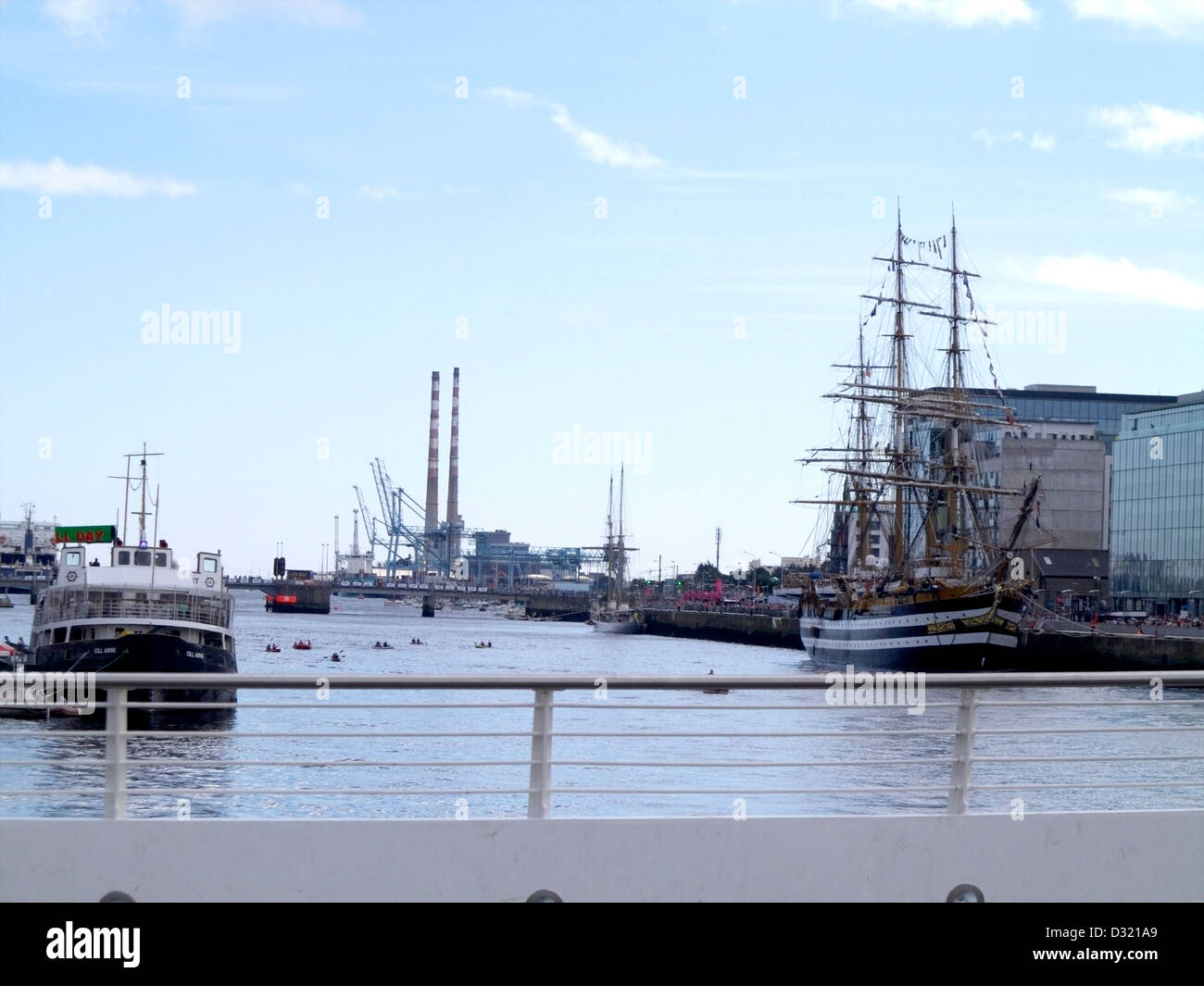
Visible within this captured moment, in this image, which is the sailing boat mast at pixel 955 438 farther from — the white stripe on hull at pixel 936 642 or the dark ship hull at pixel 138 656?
the dark ship hull at pixel 138 656

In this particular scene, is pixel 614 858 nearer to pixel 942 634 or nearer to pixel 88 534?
pixel 88 534

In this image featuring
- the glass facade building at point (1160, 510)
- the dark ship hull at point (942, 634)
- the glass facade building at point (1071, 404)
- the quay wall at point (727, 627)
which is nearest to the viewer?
the dark ship hull at point (942, 634)

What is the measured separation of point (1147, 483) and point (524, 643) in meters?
43.4

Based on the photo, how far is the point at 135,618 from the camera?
37.0 metres

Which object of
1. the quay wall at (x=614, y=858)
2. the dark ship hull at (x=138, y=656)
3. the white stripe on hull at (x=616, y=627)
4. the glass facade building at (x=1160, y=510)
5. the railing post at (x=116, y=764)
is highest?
the glass facade building at (x=1160, y=510)

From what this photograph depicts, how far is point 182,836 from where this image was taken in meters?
5.99

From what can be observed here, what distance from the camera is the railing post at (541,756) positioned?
20.2ft

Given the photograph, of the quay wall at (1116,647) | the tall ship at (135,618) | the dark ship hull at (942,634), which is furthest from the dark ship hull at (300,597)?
the tall ship at (135,618)

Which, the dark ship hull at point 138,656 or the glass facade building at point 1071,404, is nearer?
the dark ship hull at point 138,656

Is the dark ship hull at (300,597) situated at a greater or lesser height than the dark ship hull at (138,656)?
lesser

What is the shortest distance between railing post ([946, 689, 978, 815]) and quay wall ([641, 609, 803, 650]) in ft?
311

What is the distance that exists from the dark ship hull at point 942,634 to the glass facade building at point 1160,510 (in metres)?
21.6
